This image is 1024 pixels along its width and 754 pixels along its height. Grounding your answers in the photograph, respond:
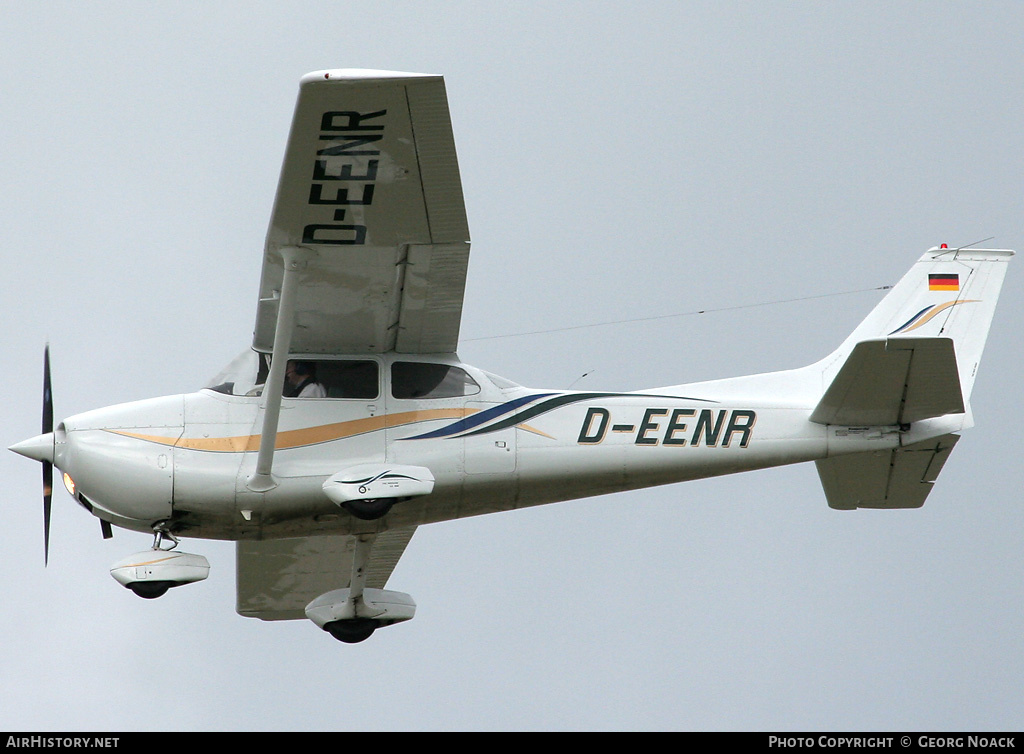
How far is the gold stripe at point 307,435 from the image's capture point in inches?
471

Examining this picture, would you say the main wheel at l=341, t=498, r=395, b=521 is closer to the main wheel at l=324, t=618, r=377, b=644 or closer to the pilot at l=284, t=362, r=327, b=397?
the pilot at l=284, t=362, r=327, b=397

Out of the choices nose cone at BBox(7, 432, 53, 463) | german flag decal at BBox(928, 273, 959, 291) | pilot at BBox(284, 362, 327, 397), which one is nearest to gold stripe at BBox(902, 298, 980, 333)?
german flag decal at BBox(928, 273, 959, 291)

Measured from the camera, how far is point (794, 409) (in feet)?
42.3

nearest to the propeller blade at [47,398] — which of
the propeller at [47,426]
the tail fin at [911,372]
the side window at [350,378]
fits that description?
the propeller at [47,426]

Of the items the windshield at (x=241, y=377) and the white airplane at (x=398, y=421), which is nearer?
the white airplane at (x=398, y=421)

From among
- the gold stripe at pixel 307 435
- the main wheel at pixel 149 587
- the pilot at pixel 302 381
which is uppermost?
the pilot at pixel 302 381

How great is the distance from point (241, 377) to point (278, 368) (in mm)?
808

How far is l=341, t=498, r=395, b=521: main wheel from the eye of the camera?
1168 centimetres

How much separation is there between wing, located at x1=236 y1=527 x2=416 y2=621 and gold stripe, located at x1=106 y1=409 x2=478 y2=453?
8.04 ft

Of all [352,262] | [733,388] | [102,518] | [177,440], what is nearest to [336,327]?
[352,262]

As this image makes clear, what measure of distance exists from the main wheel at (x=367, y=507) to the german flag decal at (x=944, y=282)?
18.7 feet

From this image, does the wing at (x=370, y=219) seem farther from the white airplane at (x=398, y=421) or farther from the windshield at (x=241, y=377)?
the windshield at (x=241, y=377)

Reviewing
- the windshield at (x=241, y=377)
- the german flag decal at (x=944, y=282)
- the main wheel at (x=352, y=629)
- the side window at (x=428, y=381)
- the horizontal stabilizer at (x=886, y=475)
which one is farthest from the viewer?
the german flag decal at (x=944, y=282)

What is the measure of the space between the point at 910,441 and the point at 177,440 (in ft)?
21.0
